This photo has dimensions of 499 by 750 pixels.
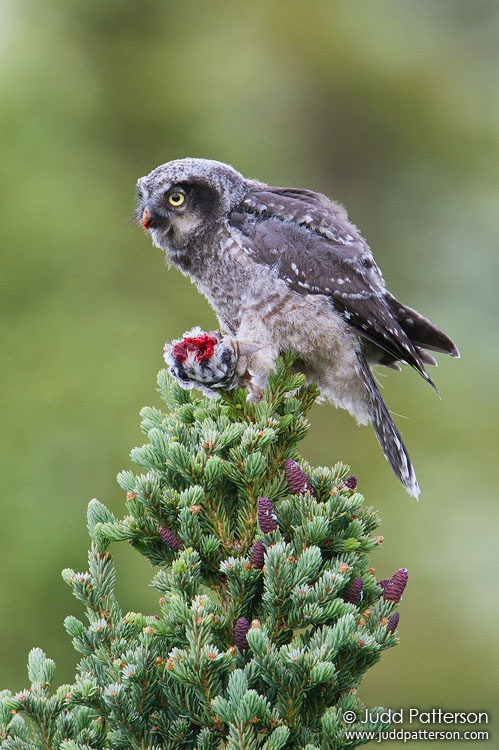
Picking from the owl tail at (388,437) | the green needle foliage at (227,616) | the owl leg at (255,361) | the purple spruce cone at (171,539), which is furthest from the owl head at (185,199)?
the purple spruce cone at (171,539)

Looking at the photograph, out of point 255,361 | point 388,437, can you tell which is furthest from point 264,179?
point 255,361

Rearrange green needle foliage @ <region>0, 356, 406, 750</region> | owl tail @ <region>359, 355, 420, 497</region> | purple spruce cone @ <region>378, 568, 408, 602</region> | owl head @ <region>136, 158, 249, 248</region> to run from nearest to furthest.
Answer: green needle foliage @ <region>0, 356, 406, 750</region>
purple spruce cone @ <region>378, 568, 408, 602</region>
owl tail @ <region>359, 355, 420, 497</region>
owl head @ <region>136, 158, 249, 248</region>

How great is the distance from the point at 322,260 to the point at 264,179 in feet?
12.2

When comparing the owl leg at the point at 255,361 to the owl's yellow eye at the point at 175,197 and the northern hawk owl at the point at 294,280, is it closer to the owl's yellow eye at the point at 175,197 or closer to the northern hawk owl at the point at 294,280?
the northern hawk owl at the point at 294,280

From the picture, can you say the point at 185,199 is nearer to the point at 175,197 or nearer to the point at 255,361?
the point at 175,197

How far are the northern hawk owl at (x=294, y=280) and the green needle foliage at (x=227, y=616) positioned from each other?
0.97 m

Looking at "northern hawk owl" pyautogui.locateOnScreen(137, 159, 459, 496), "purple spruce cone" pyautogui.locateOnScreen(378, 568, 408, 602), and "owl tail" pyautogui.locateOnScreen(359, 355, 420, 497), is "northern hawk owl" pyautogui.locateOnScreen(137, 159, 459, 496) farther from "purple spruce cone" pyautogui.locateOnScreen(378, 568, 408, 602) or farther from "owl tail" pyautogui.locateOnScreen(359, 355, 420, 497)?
"purple spruce cone" pyautogui.locateOnScreen(378, 568, 408, 602)

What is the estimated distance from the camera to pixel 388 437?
3162 mm

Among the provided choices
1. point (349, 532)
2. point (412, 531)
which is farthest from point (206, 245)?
point (412, 531)

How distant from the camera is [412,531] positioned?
636cm

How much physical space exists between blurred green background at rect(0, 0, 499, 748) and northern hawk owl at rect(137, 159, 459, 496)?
2393mm

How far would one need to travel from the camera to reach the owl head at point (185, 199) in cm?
336

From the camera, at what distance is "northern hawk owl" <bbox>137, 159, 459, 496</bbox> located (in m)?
3.17

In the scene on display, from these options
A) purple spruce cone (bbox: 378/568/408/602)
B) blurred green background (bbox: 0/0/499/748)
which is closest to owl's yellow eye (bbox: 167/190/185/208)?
purple spruce cone (bbox: 378/568/408/602)
